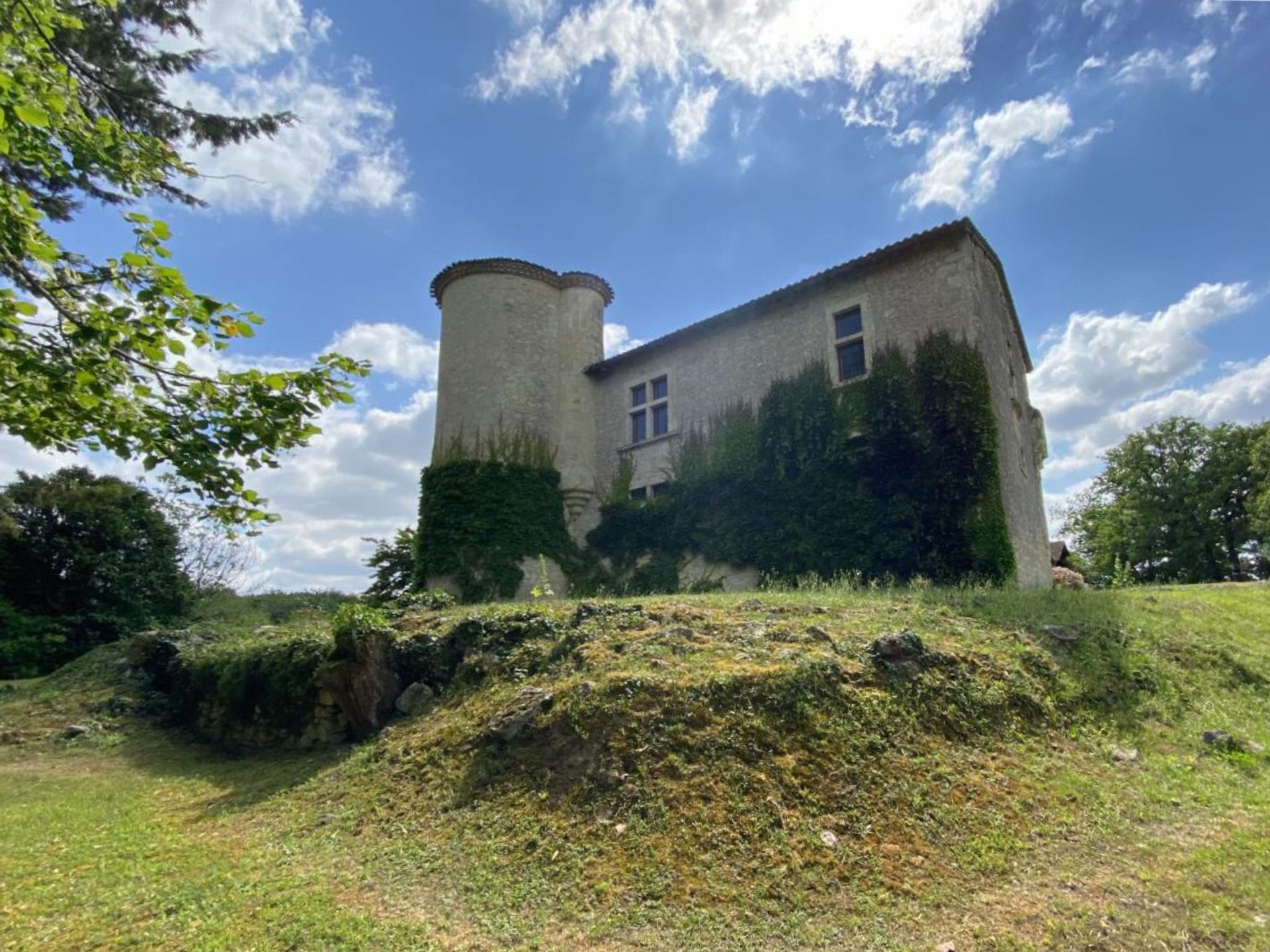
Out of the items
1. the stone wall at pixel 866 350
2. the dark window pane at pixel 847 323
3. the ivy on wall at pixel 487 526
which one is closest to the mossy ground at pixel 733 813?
the stone wall at pixel 866 350

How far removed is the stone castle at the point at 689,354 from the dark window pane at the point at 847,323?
0.12 feet

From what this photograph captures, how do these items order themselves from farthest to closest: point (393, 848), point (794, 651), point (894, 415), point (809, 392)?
point (809, 392) < point (894, 415) < point (794, 651) < point (393, 848)

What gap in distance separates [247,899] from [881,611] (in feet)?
24.1

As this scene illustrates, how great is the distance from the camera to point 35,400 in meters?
4.77

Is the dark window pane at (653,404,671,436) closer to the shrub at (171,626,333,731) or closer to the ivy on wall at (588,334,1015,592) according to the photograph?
the ivy on wall at (588,334,1015,592)

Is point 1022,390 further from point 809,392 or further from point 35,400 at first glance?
point 35,400

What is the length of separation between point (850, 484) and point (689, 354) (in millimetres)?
6560

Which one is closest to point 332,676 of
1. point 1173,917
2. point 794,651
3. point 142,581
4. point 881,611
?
point 794,651

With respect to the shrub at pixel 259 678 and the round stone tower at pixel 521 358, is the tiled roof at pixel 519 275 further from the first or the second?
the shrub at pixel 259 678

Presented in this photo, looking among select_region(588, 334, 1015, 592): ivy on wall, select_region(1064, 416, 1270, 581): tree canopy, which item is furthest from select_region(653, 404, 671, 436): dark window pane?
select_region(1064, 416, 1270, 581): tree canopy

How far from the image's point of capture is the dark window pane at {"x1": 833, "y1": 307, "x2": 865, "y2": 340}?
1709cm

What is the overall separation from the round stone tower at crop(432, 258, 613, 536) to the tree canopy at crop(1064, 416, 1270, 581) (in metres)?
31.9

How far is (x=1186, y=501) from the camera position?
39.6m

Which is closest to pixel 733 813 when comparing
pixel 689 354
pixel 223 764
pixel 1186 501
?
pixel 223 764
